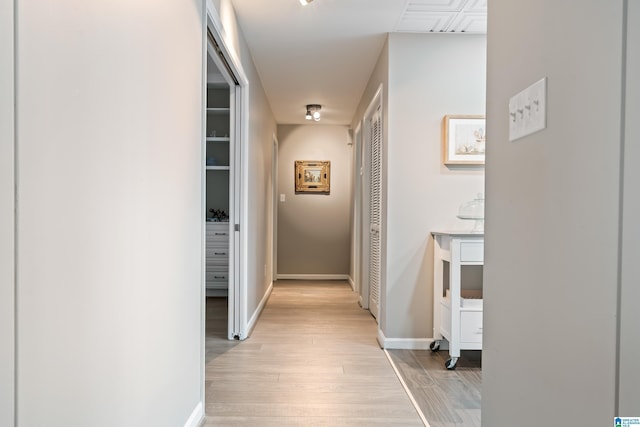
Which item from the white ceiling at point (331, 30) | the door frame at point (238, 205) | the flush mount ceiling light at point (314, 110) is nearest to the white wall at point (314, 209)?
the flush mount ceiling light at point (314, 110)

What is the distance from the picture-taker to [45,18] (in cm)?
84

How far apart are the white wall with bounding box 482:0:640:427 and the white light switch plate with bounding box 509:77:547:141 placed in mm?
20

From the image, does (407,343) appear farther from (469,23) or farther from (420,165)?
(469,23)

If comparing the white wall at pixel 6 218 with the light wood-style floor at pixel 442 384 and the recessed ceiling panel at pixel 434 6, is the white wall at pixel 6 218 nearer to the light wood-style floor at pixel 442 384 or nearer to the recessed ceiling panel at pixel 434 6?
the light wood-style floor at pixel 442 384

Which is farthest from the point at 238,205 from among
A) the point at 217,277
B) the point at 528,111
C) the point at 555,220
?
the point at 555,220

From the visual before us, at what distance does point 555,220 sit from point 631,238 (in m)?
0.23

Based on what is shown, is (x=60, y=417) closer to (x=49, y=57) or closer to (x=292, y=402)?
(x=49, y=57)

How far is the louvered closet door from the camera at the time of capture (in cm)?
402

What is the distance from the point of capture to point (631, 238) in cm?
77

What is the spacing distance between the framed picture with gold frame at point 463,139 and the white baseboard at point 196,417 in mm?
2252

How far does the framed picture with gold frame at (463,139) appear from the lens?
124 inches

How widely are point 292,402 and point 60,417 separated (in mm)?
1519

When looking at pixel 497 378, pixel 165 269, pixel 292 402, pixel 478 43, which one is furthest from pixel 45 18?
pixel 478 43

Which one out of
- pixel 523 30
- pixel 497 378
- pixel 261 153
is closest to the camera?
pixel 523 30
